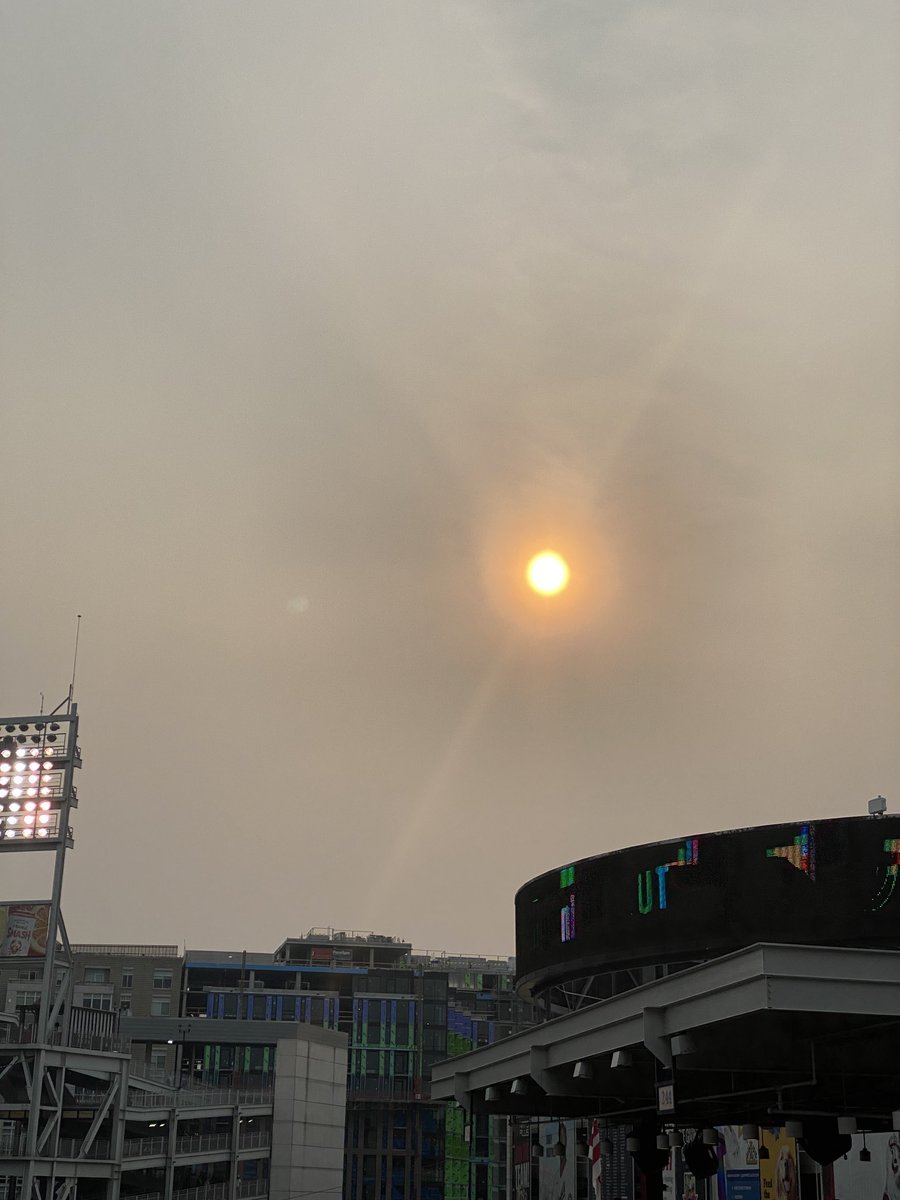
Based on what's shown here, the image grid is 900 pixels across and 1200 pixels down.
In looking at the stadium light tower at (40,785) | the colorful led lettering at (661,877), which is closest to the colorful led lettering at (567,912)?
the colorful led lettering at (661,877)

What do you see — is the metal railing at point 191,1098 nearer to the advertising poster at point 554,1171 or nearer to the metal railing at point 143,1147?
the metal railing at point 143,1147

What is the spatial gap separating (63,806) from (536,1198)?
65139 mm

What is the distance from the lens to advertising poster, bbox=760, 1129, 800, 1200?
5388cm

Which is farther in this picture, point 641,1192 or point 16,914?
point 16,914

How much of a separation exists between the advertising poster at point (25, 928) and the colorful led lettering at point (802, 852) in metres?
35.5

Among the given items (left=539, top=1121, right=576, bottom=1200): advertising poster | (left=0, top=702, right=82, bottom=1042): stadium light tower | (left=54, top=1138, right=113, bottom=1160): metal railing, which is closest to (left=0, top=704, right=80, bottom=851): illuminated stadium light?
(left=0, top=702, right=82, bottom=1042): stadium light tower

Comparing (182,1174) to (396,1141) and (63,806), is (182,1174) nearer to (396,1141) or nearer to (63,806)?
(63,806)

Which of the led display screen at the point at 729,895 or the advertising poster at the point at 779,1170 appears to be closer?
the led display screen at the point at 729,895

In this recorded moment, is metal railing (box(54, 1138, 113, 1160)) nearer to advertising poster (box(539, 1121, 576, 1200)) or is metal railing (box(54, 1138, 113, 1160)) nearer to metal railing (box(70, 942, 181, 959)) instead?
advertising poster (box(539, 1121, 576, 1200))

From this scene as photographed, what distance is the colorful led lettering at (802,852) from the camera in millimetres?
45688

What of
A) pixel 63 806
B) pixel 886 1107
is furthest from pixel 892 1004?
pixel 63 806

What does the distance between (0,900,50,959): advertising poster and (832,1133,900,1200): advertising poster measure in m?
36.4

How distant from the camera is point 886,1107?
109 feet

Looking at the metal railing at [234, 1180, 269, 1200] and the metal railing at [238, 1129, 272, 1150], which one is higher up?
the metal railing at [238, 1129, 272, 1150]
